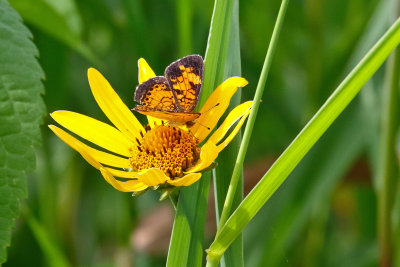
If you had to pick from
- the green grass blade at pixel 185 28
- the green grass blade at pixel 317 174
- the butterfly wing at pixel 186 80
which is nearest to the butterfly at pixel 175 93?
the butterfly wing at pixel 186 80

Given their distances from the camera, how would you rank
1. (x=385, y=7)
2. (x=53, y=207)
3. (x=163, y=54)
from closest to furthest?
(x=385, y=7) → (x=53, y=207) → (x=163, y=54)

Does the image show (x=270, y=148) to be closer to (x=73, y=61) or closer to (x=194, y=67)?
(x=73, y=61)

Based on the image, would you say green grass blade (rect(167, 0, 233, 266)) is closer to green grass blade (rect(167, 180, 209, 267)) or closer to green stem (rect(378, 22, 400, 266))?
green grass blade (rect(167, 180, 209, 267))

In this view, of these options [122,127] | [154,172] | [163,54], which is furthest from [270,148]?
[154,172]

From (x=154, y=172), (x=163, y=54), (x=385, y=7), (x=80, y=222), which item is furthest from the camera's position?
(x=80, y=222)

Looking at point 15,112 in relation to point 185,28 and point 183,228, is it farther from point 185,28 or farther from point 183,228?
point 185,28

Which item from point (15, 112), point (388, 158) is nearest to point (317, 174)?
point (388, 158)
